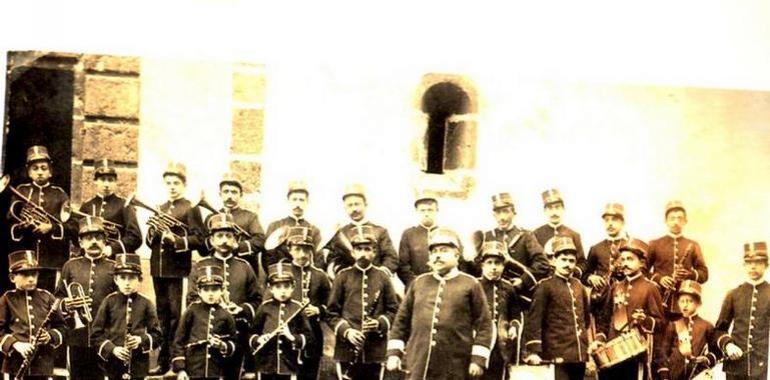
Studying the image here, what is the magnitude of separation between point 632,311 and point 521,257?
472 mm

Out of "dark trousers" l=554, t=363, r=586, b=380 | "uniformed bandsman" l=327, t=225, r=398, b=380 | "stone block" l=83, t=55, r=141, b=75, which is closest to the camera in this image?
"stone block" l=83, t=55, r=141, b=75

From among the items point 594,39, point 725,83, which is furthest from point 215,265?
point 725,83

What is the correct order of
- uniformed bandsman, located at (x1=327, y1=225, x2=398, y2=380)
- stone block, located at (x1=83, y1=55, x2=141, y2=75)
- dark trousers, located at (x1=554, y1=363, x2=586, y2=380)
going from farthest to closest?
dark trousers, located at (x1=554, y1=363, x2=586, y2=380), uniformed bandsman, located at (x1=327, y1=225, x2=398, y2=380), stone block, located at (x1=83, y1=55, x2=141, y2=75)

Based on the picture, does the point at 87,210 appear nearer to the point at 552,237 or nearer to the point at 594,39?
the point at 552,237

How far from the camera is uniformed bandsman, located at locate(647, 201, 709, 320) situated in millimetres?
3805

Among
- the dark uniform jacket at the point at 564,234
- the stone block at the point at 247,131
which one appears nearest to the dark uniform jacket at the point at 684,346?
the dark uniform jacket at the point at 564,234

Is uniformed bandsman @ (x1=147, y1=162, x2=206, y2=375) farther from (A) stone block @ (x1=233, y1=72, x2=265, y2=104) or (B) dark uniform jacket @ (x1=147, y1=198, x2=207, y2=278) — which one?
(A) stone block @ (x1=233, y1=72, x2=265, y2=104)

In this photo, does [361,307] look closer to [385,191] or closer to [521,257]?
[385,191]

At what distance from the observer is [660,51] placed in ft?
12.4

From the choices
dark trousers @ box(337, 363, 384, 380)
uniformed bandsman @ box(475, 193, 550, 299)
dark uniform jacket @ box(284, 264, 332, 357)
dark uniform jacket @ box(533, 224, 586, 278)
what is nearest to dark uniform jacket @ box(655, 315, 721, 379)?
dark uniform jacket @ box(533, 224, 586, 278)

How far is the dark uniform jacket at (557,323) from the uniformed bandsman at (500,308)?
0.05 meters

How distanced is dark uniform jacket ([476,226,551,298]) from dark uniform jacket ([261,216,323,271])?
2.27ft

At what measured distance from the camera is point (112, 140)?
359cm

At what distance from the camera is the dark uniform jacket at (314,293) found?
367cm
